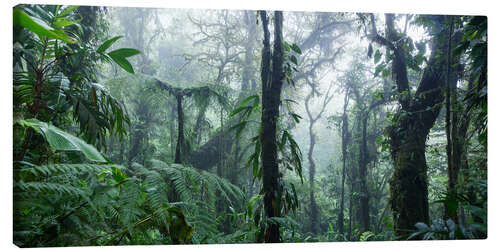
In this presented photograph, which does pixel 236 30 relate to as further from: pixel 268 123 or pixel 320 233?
pixel 320 233

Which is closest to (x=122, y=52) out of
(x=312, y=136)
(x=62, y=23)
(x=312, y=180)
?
(x=62, y=23)

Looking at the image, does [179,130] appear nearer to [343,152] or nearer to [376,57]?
[343,152]

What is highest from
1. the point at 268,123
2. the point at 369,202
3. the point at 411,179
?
the point at 268,123

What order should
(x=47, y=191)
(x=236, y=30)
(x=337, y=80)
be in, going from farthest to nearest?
(x=236, y=30)
(x=337, y=80)
(x=47, y=191)

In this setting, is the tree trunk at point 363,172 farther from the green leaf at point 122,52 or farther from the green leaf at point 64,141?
the green leaf at point 64,141

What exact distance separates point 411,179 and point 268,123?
1259mm

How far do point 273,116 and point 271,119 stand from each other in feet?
0.08

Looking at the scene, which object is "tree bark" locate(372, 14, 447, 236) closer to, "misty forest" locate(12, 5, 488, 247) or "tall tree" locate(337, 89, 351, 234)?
"misty forest" locate(12, 5, 488, 247)

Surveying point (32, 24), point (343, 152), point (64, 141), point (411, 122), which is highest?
point (32, 24)

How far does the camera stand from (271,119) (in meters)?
2.28

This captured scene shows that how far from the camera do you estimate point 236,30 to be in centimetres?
306

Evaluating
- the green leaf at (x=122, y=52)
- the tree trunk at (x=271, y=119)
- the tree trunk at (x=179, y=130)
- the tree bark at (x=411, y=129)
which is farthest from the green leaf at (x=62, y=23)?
the tree bark at (x=411, y=129)

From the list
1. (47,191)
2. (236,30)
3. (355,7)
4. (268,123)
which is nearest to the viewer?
(47,191)

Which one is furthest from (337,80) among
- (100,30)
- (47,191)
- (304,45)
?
(47,191)
